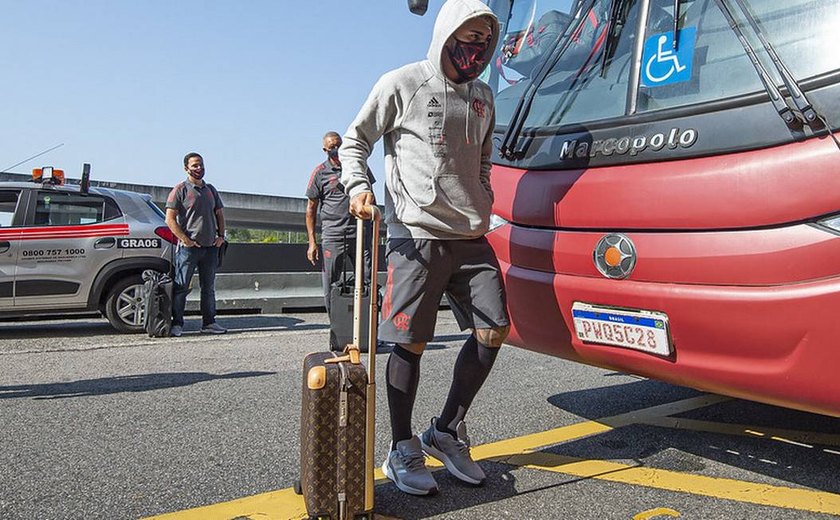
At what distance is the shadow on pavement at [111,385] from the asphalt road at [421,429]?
2 cm

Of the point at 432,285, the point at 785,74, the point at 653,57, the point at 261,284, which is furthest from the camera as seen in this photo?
the point at 261,284

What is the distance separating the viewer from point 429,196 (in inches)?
105

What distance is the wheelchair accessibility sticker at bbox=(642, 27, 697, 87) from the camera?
2.86 meters

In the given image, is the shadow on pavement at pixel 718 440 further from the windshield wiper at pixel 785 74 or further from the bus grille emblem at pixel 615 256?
the windshield wiper at pixel 785 74

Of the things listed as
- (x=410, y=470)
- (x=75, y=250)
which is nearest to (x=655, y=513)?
(x=410, y=470)

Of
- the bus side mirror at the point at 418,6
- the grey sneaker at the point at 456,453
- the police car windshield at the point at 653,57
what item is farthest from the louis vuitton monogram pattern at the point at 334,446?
the bus side mirror at the point at 418,6

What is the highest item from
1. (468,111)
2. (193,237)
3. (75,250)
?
(468,111)

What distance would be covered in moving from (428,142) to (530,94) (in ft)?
2.99

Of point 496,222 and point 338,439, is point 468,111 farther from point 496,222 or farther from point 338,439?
point 338,439

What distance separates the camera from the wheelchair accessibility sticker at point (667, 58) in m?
2.86

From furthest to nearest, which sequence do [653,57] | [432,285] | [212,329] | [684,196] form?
1. [212,329]
2. [653,57]
3. [432,285]
4. [684,196]

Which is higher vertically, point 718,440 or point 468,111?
point 468,111

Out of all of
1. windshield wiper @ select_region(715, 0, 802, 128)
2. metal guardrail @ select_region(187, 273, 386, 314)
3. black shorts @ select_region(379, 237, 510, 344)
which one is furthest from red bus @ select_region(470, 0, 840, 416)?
metal guardrail @ select_region(187, 273, 386, 314)

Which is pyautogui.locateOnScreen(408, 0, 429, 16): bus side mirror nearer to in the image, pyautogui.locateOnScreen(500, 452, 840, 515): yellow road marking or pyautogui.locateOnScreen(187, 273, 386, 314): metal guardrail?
pyautogui.locateOnScreen(500, 452, 840, 515): yellow road marking
